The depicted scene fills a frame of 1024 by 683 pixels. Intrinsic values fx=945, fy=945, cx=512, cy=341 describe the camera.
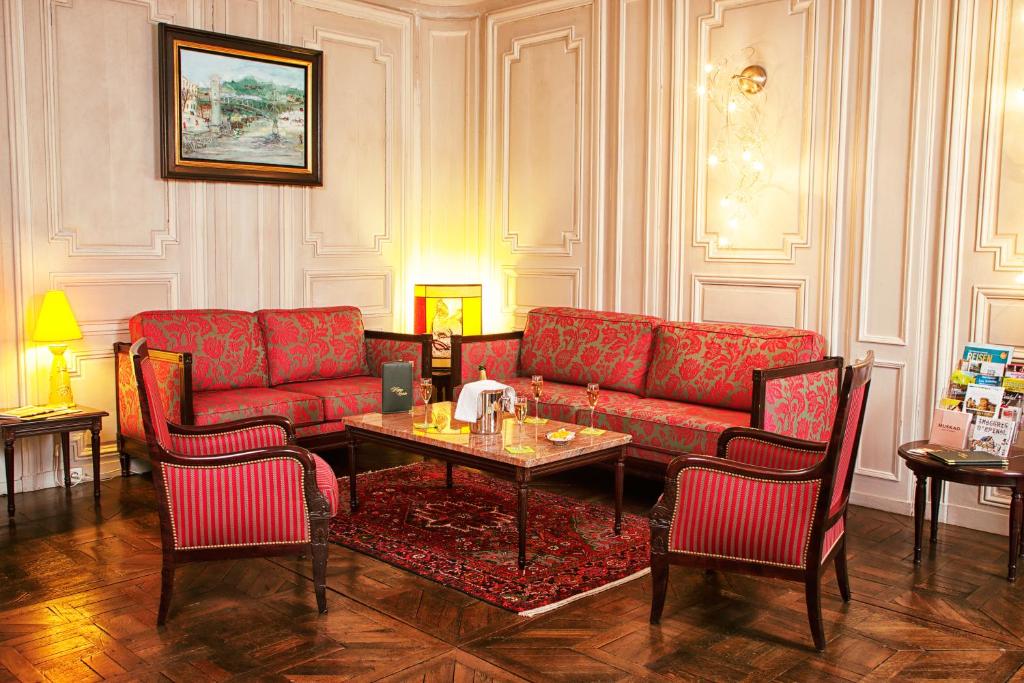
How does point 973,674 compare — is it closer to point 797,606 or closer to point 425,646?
point 797,606

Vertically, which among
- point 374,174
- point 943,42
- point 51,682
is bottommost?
point 51,682

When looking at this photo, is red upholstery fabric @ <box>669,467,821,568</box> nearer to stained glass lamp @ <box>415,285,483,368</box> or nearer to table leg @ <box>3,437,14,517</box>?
table leg @ <box>3,437,14,517</box>

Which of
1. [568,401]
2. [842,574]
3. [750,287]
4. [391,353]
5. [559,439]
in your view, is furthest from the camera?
[391,353]

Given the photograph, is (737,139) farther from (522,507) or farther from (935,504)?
(522,507)

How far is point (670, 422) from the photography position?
452cm

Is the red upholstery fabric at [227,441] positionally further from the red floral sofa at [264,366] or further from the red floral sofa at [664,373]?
the red floral sofa at [664,373]

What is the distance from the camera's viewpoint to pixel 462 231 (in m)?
6.71

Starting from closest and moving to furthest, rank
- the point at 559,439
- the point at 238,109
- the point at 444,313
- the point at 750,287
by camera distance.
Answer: the point at 559,439 → the point at 750,287 → the point at 238,109 → the point at 444,313

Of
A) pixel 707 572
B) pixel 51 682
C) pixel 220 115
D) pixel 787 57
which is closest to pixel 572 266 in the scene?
pixel 787 57

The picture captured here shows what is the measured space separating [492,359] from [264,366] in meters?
1.32

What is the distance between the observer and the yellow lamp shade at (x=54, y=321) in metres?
4.69

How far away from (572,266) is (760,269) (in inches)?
53.1

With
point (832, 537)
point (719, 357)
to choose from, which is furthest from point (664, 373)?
point (832, 537)

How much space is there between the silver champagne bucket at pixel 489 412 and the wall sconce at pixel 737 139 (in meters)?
1.95
